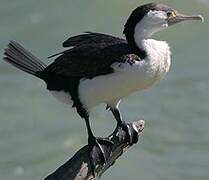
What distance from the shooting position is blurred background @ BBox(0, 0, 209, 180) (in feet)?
29.0

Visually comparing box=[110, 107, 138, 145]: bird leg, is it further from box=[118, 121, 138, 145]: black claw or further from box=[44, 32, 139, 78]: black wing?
box=[44, 32, 139, 78]: black wing

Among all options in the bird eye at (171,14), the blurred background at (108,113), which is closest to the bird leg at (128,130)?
the bird eye at (171,14)

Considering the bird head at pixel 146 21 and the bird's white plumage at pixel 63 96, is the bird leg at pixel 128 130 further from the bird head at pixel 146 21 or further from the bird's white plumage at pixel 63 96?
the bird head at pixel 146 21

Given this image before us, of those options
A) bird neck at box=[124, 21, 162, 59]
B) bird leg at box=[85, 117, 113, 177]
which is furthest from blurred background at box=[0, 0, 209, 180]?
bird neck at box=[124, 21, 162, 59]

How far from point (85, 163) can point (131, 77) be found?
51cm

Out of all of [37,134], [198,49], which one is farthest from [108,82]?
[198,49]

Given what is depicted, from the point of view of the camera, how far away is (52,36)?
435 inches

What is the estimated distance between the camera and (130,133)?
5.49m

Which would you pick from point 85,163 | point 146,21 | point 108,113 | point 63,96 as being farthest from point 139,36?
point 108,113

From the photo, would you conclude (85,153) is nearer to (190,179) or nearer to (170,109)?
(190,179)

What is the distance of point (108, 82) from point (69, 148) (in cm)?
407

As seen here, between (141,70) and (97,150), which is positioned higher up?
(141,70)

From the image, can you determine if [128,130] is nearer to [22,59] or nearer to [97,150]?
[97,150]

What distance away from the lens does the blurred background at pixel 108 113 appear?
8.83 metres
